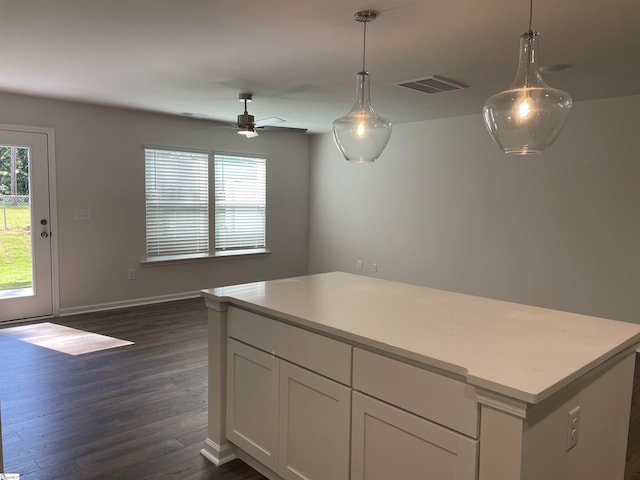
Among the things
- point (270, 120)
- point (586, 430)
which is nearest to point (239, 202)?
point (270, 120)

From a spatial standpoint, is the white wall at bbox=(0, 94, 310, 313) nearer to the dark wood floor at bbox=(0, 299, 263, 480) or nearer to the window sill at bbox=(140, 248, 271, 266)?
the window sill at bbox=(140, 248, 271, 266)

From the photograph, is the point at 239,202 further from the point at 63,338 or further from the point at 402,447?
the point at 402,447

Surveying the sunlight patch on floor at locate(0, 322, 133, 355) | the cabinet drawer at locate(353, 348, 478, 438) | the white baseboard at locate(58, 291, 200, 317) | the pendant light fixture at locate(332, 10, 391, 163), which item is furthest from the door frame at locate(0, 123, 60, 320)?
the cabinet drawer at locate(353, 348, 478, 438)

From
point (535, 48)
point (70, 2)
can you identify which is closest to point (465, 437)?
point (535, 48)

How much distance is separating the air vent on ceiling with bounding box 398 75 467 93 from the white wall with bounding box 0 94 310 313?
309 cm

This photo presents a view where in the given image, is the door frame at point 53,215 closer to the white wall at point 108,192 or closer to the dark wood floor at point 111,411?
the white wall at point 108,192

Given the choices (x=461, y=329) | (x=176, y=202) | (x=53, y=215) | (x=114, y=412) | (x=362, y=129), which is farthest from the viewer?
(x=176, y=202)

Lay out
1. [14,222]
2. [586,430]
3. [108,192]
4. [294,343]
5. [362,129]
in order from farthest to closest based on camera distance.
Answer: [108,192] < [14,222] < [362,129] < [294,343] < [586,430]

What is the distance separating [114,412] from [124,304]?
117 inches

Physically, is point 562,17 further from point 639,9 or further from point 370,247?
point 370,247

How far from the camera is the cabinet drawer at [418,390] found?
4.74 feet

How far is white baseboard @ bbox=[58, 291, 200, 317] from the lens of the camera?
5312 mm

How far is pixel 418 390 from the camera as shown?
5.19 feet

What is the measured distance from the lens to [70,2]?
2484 mm
